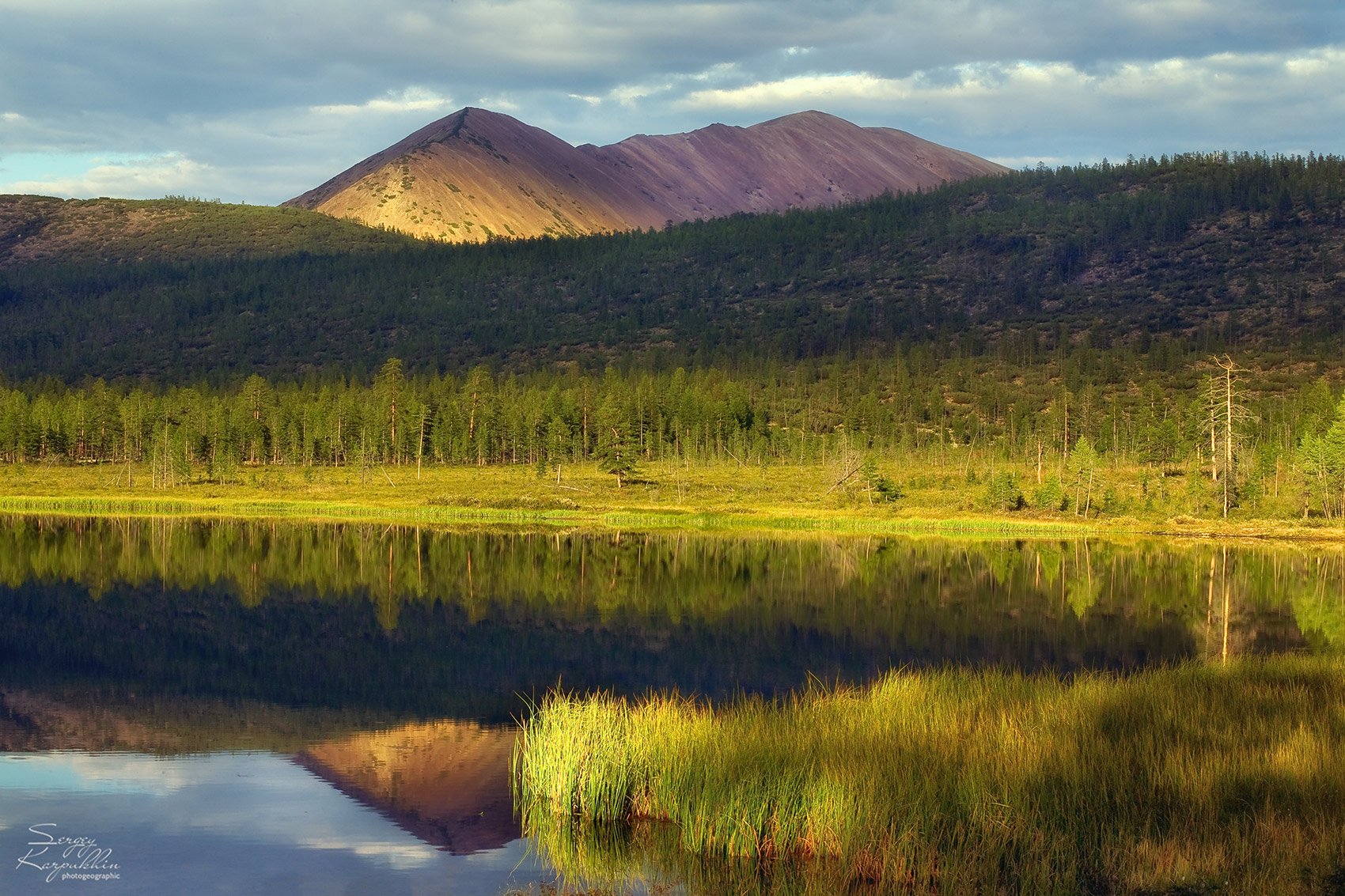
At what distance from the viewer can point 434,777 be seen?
20.9 meters

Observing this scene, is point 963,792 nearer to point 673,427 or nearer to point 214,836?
point 214,836

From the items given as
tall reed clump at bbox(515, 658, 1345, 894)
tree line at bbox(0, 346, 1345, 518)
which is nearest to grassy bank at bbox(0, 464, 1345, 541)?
tree line at bbox(0, 346, 1345, 518)

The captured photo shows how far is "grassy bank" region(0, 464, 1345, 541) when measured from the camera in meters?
80.8

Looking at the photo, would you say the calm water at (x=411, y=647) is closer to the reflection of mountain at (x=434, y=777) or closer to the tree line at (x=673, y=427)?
the reflection of mountain at (x=434, y=777)

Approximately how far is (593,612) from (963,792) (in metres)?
27.7

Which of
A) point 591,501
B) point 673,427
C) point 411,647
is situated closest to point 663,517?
point 591,501

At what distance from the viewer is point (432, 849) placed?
17141mm

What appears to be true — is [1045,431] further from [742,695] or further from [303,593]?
[742,695]

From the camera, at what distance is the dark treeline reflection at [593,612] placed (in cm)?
3148

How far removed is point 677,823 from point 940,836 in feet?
12.0

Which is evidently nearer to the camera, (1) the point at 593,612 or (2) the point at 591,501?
(1) the point at 593,612

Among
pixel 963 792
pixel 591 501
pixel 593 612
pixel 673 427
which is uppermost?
pixel 963 792

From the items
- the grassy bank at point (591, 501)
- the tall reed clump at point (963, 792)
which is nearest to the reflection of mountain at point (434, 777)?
the tall reed clump at point (963, 792)

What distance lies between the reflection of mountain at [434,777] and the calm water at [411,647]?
7 cm
